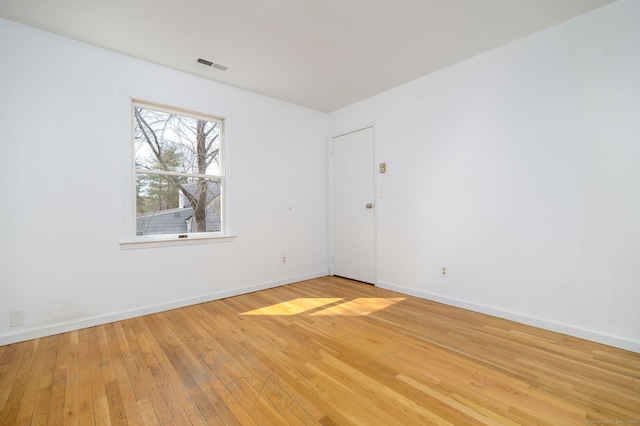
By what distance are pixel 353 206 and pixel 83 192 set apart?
3306 millimetres

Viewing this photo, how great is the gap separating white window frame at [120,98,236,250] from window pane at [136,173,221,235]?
0.21 feet

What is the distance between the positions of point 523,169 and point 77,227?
4.35 meters

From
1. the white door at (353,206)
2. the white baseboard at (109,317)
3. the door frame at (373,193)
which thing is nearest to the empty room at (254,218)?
the white baseboard at (109,317)

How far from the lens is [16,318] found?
2346 mm

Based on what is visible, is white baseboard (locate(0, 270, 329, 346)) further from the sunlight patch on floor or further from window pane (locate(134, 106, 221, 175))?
window pane (locate(134, 106, 221, 175))

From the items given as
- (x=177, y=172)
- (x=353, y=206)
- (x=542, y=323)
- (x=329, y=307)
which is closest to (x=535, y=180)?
(x=542, y=323)

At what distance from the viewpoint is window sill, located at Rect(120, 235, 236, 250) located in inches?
113

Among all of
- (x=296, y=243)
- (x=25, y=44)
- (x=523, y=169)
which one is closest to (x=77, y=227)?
(x=25, y=44)

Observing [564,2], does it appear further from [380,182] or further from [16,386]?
[16,386]

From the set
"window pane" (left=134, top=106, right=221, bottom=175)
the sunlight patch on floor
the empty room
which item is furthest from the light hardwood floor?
"window pane" (left=134, top=106, right=221, bottom=175)

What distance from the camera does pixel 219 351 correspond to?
7.09 feet

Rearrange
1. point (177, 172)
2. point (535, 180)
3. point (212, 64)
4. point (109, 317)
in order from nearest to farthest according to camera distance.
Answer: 1. point (535, 180)
2. point (109, 317)
3. point (212, 64)
4. point (177, 172)

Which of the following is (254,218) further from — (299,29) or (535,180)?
(535,180)

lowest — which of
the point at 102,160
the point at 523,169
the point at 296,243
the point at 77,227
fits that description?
the point at 296,243
